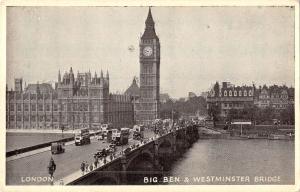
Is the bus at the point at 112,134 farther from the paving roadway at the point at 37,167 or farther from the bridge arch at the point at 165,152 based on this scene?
the bridge arch at the point at 165,152

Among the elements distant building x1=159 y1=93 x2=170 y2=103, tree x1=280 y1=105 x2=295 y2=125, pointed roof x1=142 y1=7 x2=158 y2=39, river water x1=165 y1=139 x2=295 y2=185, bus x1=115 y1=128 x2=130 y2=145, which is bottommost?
river water x1=165 y1=139 x2=295 y2=185

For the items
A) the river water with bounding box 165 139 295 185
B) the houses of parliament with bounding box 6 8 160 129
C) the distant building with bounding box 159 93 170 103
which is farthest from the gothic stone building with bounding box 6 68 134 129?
the river water with bounding box 165 139 295 185

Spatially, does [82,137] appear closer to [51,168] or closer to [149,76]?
[51,168]

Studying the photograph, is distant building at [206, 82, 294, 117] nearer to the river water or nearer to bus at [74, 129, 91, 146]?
the river water

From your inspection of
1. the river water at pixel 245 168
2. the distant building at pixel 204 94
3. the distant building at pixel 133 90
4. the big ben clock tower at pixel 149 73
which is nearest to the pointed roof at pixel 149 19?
the big ben clock tower at pixel 149 73

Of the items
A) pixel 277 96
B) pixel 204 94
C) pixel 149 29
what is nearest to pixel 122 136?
pixel 204 94
